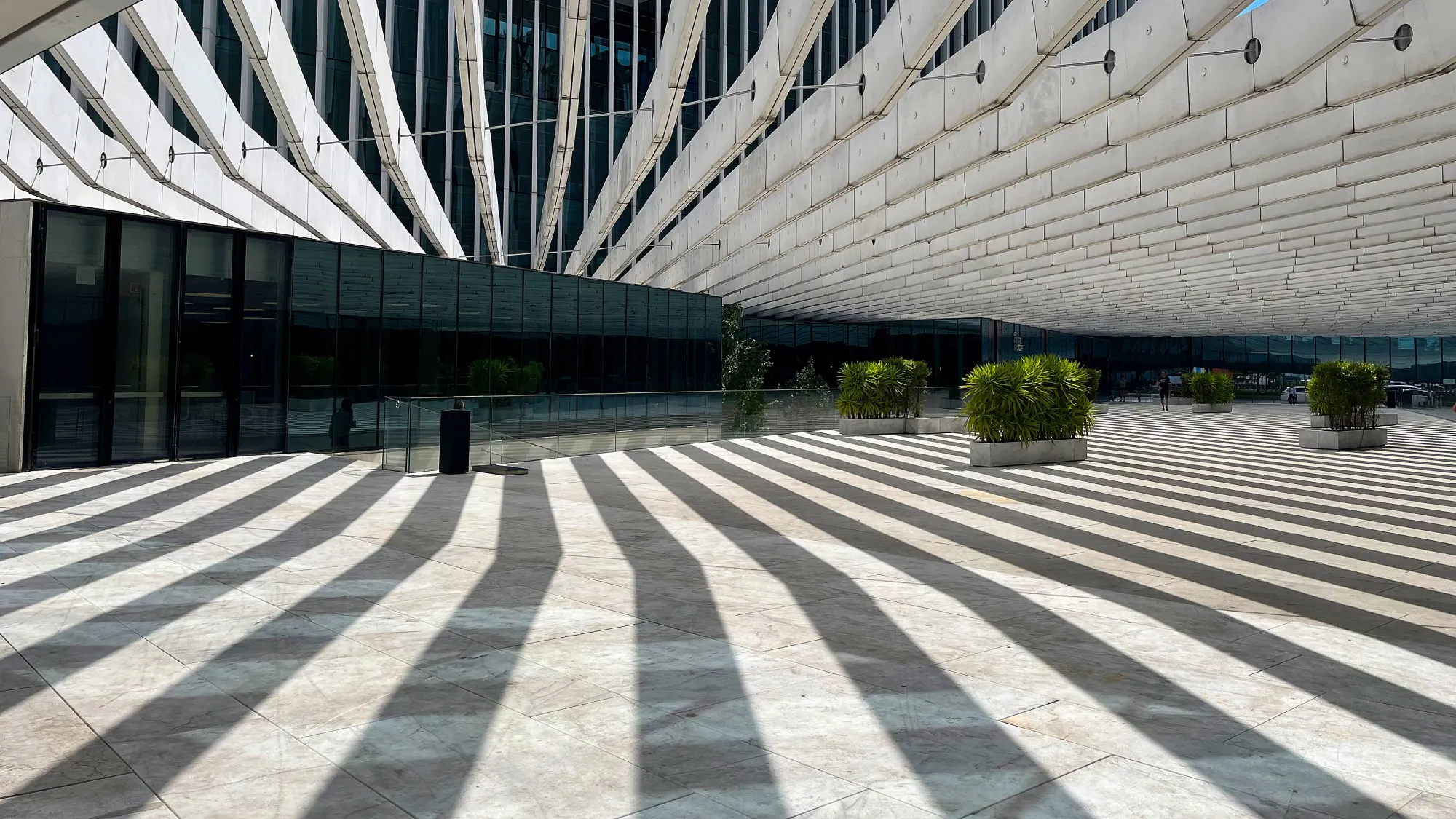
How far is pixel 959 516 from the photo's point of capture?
36.8 feet

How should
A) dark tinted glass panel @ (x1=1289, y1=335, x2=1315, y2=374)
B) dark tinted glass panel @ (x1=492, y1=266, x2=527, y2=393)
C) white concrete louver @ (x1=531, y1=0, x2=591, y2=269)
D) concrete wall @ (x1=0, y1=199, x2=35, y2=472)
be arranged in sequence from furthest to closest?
dark tinted glass panel @ (x1=1289, y1=335, x2=1315, y2=374) → dark tinted glass panel @ (x1=492, y1=266, x2=527, y2=393) → concrete wall @ (x1=0, y1=199, x2=35, y2=472) → white concrete louver @ (x1=531, y1=0, x2=591, y2=269)

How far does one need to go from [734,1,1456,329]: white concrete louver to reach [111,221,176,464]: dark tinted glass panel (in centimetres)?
1347

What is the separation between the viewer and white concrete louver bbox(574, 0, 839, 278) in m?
9.49

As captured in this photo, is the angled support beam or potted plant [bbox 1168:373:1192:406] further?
potted plant [bbox 1168:373:1192:406]

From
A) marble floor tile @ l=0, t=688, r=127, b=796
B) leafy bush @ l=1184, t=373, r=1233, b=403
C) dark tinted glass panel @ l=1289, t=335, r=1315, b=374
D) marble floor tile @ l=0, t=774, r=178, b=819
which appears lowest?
marble floor tile @ l=0, t=774, r=178, b=819

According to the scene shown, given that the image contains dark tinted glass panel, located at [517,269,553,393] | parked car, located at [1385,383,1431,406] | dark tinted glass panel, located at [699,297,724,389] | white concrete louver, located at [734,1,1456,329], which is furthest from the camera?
parked car, located at [1385,383,1431,406]

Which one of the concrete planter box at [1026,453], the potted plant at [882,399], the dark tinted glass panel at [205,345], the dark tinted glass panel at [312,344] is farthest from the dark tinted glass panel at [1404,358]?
the dark tinted glass panel at [205,345]

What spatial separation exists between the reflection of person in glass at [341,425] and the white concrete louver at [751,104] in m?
6.99

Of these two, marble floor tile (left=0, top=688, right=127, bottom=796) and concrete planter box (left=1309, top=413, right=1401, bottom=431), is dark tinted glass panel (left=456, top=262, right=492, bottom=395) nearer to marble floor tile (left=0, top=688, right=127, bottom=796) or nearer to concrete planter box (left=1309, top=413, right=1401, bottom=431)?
concrete planter box (left=1309, top=413, right=1401, bottom=431)

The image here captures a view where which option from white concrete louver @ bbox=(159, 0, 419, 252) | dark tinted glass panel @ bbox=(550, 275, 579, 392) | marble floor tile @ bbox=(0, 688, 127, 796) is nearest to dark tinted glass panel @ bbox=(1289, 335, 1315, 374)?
dark tinted glass panel @ bbox=(550, 275, 579, 392)

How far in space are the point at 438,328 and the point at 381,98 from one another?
10686 mm

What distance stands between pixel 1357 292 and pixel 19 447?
35.5 meters

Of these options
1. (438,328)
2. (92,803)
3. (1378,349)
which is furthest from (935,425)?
(1378,349)

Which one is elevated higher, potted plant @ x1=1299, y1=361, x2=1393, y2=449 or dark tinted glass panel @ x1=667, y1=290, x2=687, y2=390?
dark tinted glass panel @ x1=667, y1=290, x2=687, y2=390
